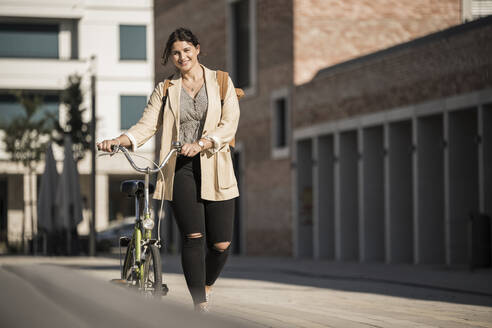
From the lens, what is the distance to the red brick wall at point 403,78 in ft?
68.7

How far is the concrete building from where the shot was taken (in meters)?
22.1

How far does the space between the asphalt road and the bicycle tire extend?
399 millimetres

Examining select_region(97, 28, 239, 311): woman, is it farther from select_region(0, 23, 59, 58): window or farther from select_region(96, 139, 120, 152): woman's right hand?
select_region(0, 23, 59, 58): window

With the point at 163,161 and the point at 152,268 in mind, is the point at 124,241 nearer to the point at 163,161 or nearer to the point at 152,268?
the point at 152,268

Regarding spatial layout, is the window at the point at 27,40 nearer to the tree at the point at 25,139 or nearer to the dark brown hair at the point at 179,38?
the tree at the point at 25,139

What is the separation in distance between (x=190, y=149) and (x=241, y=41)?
30.5 m

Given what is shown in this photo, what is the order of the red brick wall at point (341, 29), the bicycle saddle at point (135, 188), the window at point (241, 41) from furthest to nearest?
the window at point (241, 41) < the red brick wall at point (341, 29) < the bicycle saddle at point (135, 188)

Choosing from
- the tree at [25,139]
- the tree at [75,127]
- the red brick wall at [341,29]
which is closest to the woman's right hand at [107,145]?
the red brick wall at [341,29]

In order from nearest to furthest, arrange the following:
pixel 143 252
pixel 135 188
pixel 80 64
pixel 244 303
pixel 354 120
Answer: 1. pixel 143 252
2. pixel 135 188
3. pixel 244 303
4. pixel 354 120
5. pixel 80 64

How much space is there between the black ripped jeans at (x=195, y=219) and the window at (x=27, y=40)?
53.9 meters

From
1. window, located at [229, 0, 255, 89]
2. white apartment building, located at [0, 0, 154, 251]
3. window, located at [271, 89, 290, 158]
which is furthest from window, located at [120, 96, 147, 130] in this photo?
window, located at [271, 89, 290, 158]

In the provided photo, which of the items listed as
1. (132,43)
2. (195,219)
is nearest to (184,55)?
(195,219)

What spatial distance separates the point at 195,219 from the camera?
6.10 m

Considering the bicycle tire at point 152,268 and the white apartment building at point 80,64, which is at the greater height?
the white apartment building at point 80,64
